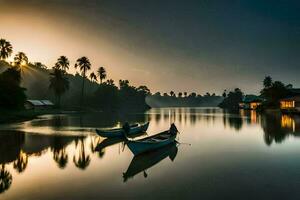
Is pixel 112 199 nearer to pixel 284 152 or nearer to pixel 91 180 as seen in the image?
pixel 91 180

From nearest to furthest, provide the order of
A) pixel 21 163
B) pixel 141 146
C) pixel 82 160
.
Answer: pixel 21 163 → pixel 82 160 → pixel 141 146

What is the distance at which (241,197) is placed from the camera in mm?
12906

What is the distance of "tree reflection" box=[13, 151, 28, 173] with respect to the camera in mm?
18092

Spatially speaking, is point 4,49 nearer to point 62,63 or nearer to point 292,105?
point 62,63

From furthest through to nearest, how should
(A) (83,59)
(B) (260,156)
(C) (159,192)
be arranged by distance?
1. (A) (83,59)
2. (B) (260,156)
3. (C) (159,192)

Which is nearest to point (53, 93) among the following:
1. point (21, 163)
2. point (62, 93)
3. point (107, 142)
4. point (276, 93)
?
point (62, 93)

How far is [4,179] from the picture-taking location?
15.6 m

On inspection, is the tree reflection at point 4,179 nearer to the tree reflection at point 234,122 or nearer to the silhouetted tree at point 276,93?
the tree reflection at point 234,122

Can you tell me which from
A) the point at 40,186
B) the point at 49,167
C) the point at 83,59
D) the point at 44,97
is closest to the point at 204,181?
the point at 40,186

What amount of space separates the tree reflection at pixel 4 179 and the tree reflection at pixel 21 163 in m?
0.80

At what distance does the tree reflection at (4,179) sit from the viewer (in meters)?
14.2

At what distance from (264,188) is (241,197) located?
2.20 meters

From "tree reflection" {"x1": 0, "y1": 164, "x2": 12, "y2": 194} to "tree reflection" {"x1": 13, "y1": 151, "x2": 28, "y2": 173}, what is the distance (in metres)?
0.80

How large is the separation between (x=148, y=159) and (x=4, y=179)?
10596mm
